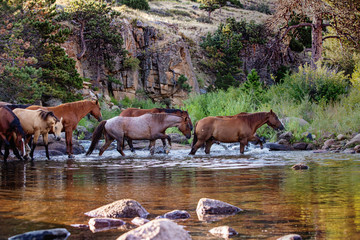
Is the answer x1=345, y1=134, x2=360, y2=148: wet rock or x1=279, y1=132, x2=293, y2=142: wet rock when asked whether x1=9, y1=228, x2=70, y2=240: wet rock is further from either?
x1=279, y1=132, x2=293, y2=142: wet rock

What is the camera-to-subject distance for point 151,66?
43719 mm

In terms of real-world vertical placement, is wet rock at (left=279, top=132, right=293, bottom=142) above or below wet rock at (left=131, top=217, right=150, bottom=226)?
below

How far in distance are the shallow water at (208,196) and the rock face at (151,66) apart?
3254cm

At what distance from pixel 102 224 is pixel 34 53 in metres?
25.2

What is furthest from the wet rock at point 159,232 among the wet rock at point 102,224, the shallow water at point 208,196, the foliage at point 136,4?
the foliage at point 136,4

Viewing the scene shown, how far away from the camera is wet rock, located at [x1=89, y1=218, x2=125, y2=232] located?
4.02 meters

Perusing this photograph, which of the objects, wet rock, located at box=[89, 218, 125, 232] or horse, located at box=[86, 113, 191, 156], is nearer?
wet rock, located at box=[89, 218, 125, 232]

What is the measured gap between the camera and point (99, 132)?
16.1 m

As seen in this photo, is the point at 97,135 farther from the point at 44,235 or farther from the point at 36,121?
the point at 44,235

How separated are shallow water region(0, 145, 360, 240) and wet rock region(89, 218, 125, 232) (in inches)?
5.5

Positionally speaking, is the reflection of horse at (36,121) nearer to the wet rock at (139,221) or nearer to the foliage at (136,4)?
the wet rock at (139,221)

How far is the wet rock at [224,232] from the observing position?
3705mm

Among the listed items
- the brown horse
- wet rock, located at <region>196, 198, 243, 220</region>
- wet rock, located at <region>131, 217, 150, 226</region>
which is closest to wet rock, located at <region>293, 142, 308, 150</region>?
the brown horse

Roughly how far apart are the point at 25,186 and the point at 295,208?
436cm
